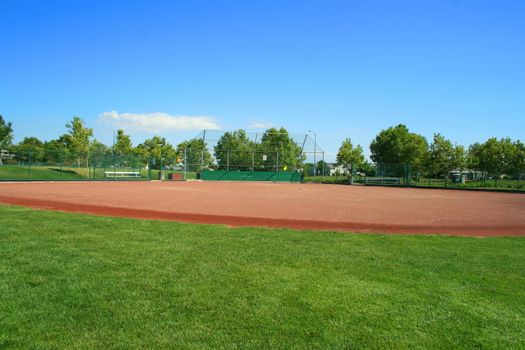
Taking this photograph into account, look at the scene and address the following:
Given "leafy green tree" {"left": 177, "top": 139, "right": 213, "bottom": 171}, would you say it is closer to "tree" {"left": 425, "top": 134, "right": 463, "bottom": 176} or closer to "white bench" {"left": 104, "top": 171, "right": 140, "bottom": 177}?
"white bench" {"left": 104, "top": 171, "right": 140, "bottom": 177}

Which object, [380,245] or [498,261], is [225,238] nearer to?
[380,245]

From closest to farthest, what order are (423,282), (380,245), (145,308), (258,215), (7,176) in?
(145,308) < (423,282) < (380,245) < (258,215) < (7,176)

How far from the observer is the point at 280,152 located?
5075 cm

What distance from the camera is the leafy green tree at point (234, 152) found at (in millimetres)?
49781

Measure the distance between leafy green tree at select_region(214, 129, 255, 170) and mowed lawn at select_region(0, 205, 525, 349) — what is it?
41.7m

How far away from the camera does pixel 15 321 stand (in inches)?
149

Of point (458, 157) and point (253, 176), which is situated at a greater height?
point (458, 157)

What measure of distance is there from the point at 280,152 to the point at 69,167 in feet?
79.9

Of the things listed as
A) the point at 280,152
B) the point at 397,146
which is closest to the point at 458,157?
the point at 280,152

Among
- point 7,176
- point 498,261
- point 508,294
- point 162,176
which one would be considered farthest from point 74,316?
point 162,176

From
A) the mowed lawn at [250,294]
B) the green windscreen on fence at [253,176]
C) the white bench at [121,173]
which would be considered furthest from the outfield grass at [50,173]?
the mowed lawn at [250,294]

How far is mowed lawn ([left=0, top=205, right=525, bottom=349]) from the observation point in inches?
143

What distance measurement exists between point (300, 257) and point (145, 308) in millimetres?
3220

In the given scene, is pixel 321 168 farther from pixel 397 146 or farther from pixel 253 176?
pixel 397 146
